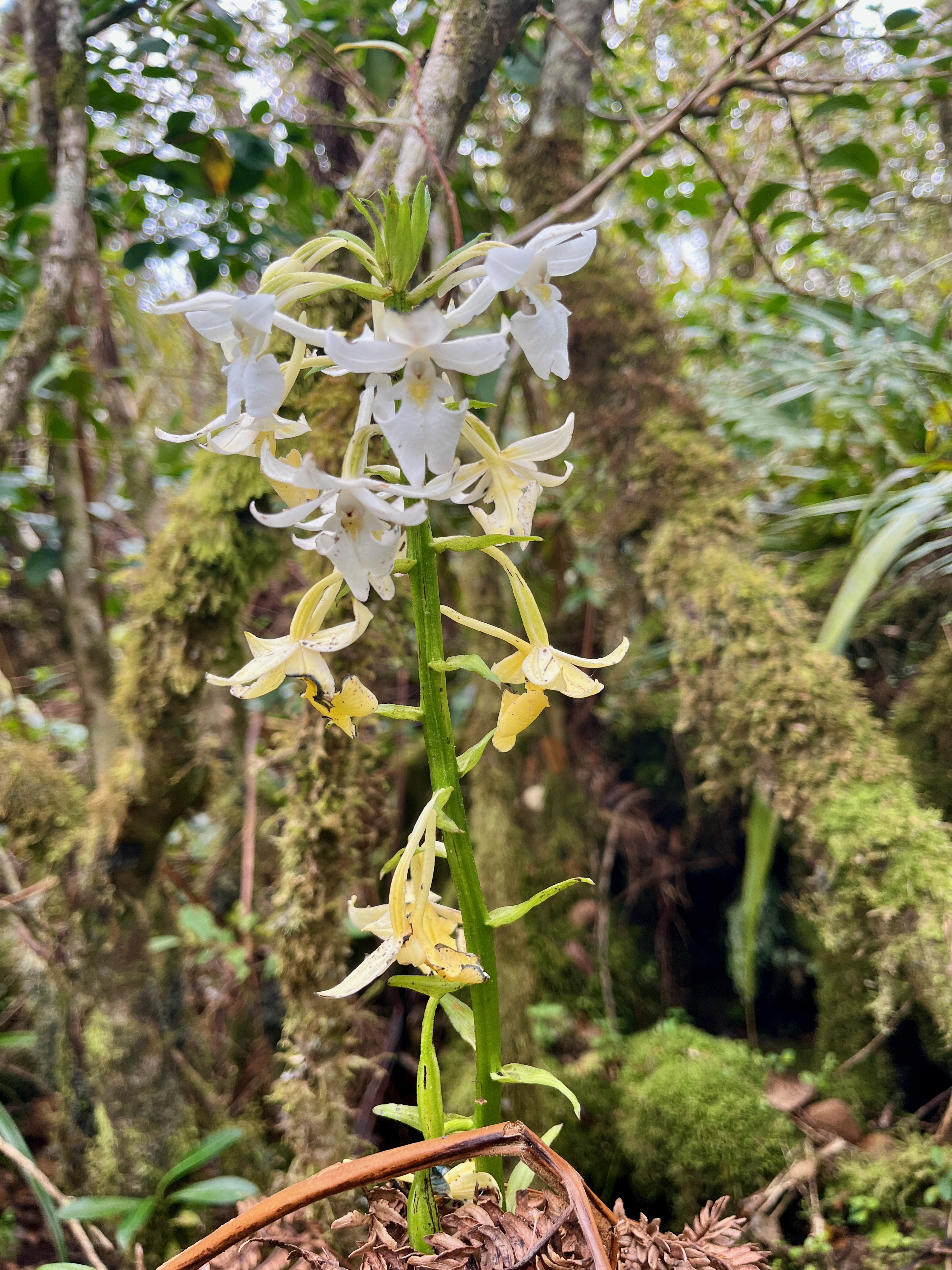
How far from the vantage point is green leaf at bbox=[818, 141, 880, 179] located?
5.52ft

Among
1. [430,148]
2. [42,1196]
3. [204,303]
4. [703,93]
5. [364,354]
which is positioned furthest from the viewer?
[703,93]

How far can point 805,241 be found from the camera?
1805mm

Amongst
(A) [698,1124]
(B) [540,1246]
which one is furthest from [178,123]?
(A) [698,1124]

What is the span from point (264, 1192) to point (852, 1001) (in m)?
1.38

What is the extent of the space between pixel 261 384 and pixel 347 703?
0.28 metres

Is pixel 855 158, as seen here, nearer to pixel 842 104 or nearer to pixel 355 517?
pixel 842 104

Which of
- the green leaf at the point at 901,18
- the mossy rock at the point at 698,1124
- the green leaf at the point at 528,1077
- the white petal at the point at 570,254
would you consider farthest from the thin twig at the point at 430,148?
the mossy rock at the point at 698,1124

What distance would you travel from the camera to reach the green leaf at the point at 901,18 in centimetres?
148

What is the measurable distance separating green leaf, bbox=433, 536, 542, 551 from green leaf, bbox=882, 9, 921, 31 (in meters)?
1.63

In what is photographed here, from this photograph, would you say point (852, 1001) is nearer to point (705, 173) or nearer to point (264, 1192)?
point (264, 1192)

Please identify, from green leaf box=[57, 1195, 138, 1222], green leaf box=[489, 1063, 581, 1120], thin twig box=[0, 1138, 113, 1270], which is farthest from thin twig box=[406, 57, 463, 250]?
green leaf box=[57, 1195, 138, 1222]

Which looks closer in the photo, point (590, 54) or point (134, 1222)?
point (134, 1222)

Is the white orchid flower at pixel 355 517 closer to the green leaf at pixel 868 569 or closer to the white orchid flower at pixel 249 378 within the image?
the white orchid flower at pixel 249 378

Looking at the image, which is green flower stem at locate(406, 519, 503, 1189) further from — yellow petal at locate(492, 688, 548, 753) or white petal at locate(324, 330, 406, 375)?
white petal at locate(324, 330, 406, 375)
